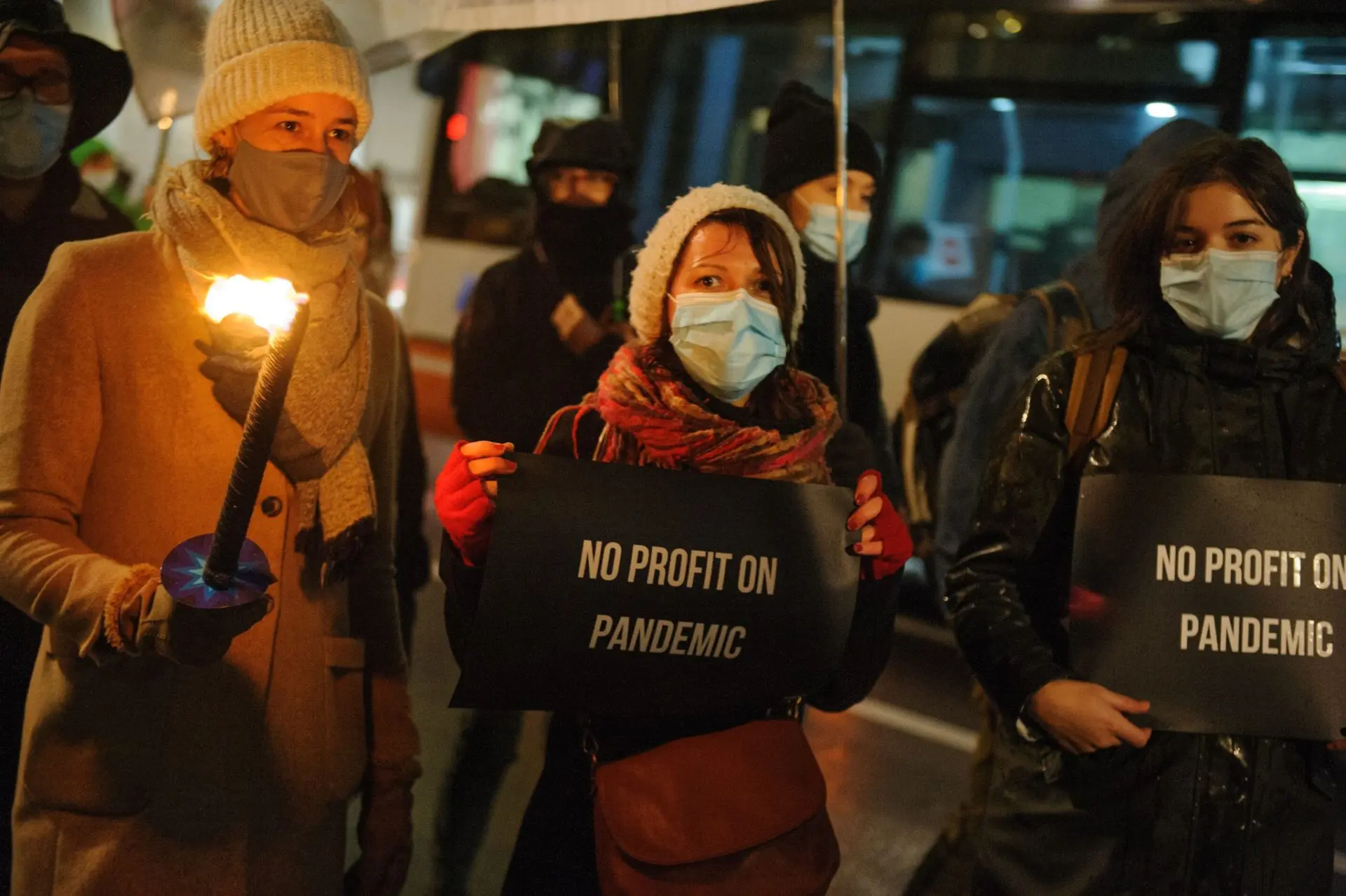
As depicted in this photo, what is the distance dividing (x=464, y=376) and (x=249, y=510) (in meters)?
3.19

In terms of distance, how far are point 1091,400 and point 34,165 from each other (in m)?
2.06

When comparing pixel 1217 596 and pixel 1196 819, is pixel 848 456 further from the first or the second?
pixel 1196 819

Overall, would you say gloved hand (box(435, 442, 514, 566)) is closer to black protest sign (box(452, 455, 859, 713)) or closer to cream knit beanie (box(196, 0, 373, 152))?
black protest sign (box(452, 455, 859, 713))

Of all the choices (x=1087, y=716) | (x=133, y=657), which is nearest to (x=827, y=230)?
(x=1087, y=716)

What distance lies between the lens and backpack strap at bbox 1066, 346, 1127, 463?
2428mm

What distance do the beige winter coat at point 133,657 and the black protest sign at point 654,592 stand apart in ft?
1.15

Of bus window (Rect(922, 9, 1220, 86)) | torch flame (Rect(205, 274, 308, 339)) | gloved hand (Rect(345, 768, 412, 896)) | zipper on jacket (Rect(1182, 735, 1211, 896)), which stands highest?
bus window (Rect(922, 9, 1220, 86))

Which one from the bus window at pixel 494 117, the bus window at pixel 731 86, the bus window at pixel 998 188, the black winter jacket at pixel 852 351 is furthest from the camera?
the bus window at pixel 494 117

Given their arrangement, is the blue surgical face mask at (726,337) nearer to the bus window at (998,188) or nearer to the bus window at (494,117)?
the bus window at (998,188)

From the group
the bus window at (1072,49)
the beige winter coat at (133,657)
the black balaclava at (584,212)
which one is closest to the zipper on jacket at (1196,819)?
the beige winter coat at (133,657)

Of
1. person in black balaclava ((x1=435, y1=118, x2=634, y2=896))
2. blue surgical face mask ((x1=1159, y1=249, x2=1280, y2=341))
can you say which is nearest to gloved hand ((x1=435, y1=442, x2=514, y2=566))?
blue surgical face mask ((x1=1159, y1=249, x2=1280, y2=341))

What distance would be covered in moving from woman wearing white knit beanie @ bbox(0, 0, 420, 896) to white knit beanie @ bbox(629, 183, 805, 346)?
523 mm

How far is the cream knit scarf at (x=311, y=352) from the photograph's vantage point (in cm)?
214

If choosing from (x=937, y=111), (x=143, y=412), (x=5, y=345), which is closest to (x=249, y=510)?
(x=143, y=412)
